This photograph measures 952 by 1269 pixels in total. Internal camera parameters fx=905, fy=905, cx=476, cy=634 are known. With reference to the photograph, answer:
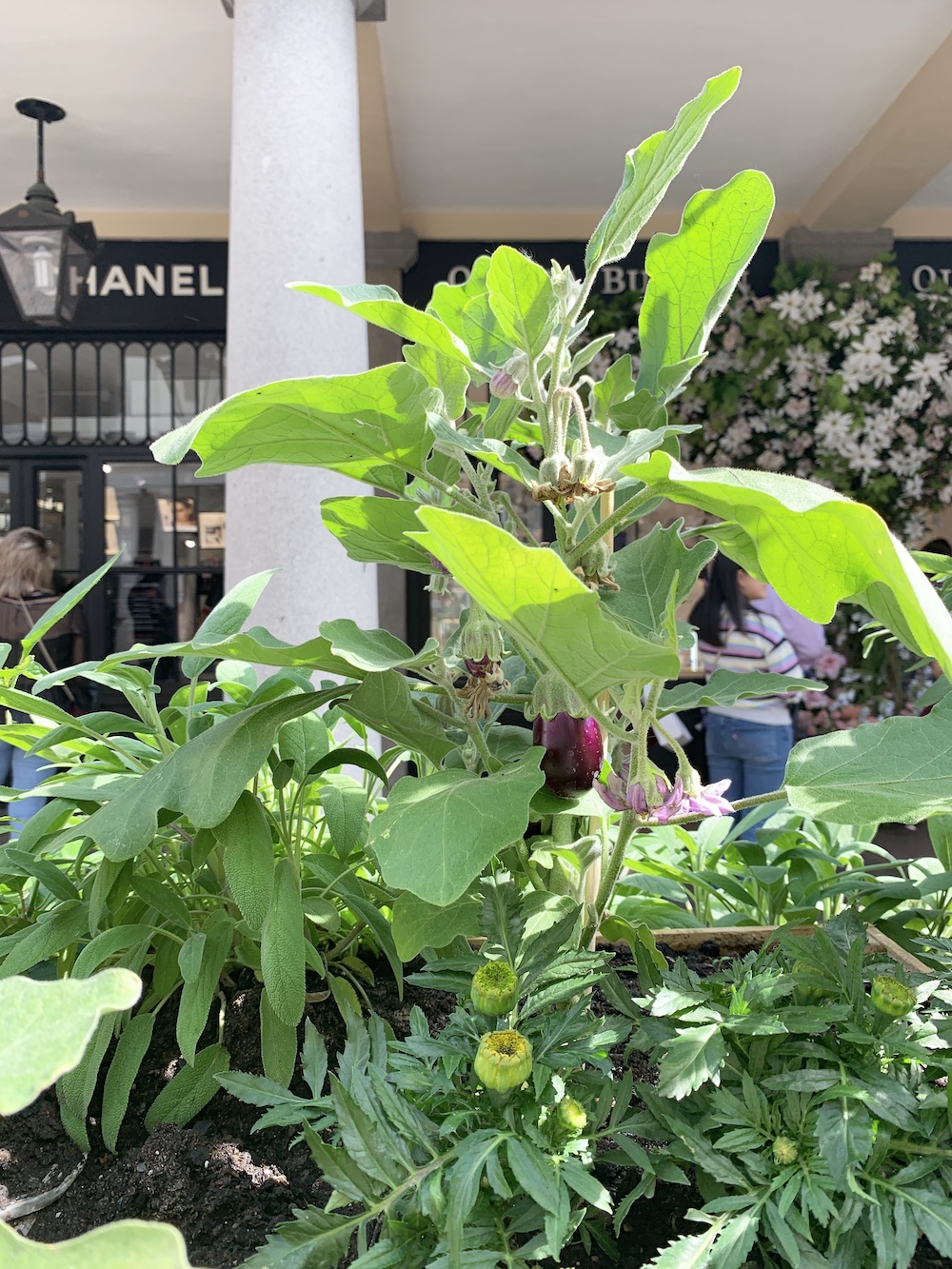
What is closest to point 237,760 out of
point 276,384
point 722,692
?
point 276,384

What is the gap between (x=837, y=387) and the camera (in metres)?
4.49

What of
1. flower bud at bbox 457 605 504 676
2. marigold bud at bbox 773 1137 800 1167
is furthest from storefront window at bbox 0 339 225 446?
marigold bud at bbox 773 1137 800 1167

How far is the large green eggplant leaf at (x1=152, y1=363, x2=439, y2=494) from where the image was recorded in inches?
20.5

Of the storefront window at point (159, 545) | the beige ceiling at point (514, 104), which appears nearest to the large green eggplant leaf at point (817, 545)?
the beige ceiling at point (514, 104)

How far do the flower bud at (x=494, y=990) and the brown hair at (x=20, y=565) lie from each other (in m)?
3.87

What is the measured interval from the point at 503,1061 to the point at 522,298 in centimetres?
45

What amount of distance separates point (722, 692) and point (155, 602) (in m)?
4.58

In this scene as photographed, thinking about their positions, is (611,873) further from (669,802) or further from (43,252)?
Result: (43,252)

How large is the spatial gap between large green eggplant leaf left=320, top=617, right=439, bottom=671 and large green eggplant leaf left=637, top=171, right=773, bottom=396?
284 mm

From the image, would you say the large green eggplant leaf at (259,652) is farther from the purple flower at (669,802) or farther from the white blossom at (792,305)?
the white blossom at (792,305)

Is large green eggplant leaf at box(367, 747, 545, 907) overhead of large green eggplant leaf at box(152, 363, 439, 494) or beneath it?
beneath

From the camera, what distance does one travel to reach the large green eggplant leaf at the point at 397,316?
20.7 inches

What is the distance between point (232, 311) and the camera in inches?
92.5

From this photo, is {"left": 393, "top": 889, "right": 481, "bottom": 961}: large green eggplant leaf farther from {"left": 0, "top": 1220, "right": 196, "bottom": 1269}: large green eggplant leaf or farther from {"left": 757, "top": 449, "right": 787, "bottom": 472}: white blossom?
{"left": 757, "top": 449, "right": 787, "bottom": 472}: white blossom
